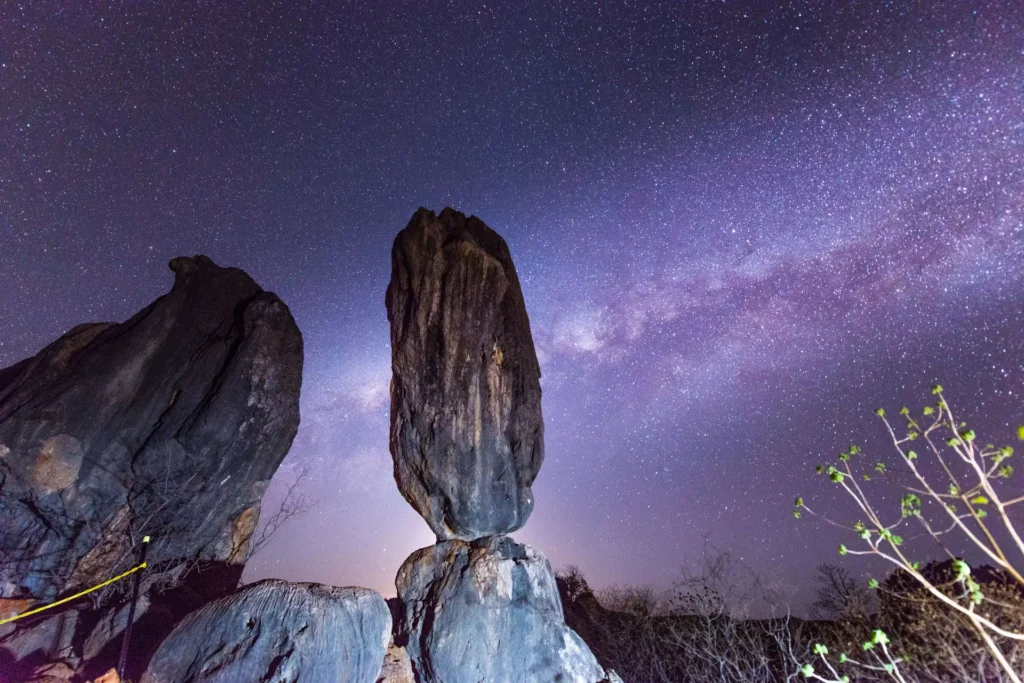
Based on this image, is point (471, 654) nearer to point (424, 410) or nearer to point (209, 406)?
point (424, 410)

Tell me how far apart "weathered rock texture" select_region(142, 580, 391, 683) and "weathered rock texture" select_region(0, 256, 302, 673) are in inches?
138

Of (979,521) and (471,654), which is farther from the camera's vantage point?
(471,654)

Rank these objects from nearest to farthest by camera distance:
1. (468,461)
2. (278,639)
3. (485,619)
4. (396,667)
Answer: (278,639) → (396,667) → (485,619) → (468,461)

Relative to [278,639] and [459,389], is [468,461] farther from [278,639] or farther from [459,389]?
[278,639]

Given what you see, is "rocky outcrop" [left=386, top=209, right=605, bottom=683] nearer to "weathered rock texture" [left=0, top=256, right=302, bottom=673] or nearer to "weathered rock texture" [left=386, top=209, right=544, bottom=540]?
"weathered rock texture" [left=386, top=209, right=544, bottom=540]

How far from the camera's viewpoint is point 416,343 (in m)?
19.6

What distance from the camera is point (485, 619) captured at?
15914mm

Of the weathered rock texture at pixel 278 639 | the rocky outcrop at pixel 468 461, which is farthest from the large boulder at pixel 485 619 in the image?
the weathered rock texture at pixel 278 639

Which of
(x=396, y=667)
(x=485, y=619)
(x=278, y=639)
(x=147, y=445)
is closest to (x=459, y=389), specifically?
(x=485, y=619)

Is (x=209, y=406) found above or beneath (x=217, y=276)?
beneath

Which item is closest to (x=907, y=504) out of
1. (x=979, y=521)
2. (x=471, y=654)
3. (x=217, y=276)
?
(x=979, y=521)

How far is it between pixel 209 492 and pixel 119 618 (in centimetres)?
652

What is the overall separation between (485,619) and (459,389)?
299 inches

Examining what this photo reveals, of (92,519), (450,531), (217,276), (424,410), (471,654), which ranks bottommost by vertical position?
(471,654)
